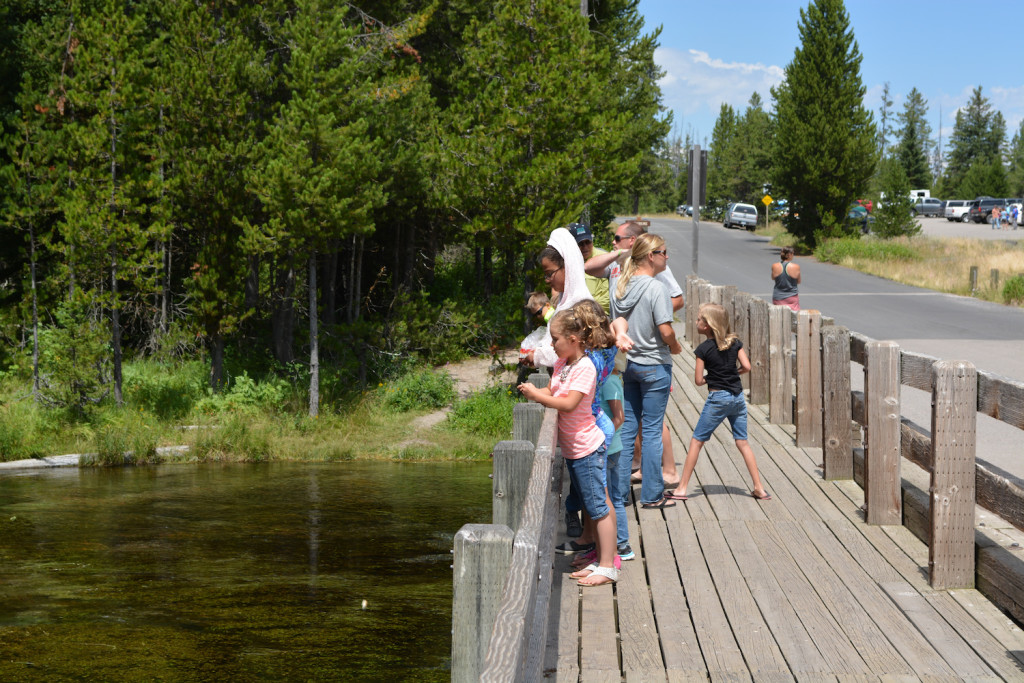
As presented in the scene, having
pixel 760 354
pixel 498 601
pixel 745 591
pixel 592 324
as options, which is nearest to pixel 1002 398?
pixel 745 591

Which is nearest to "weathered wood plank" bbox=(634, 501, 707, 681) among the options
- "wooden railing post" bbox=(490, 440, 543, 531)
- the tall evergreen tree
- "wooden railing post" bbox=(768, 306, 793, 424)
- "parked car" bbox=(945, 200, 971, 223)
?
"wooden railing post" bbox=(490, 440, 543, 531)

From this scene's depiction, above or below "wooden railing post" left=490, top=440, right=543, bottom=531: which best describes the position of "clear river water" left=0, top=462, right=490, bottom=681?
below

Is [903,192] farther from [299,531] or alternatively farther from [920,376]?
[920,376]

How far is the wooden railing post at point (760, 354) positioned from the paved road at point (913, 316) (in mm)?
2116

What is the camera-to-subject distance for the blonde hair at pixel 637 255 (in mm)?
6891

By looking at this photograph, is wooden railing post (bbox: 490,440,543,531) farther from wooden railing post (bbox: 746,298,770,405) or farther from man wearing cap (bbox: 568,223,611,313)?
wooden railing post (bbox: 746,298,770,405)

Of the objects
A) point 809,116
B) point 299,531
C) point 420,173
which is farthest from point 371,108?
point 809,116

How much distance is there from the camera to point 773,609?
5352 millimetres

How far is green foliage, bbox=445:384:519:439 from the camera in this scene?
2194 cm

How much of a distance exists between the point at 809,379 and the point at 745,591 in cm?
412

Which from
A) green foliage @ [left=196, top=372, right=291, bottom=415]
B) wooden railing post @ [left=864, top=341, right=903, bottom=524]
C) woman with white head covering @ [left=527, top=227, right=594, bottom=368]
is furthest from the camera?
green foliage @ [left=196, top=372, right=291, bottom=415]

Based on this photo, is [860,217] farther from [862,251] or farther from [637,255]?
[637,255]

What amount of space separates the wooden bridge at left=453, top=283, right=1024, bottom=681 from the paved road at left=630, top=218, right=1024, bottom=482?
4050 millimetres

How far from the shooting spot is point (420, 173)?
23703 mm
